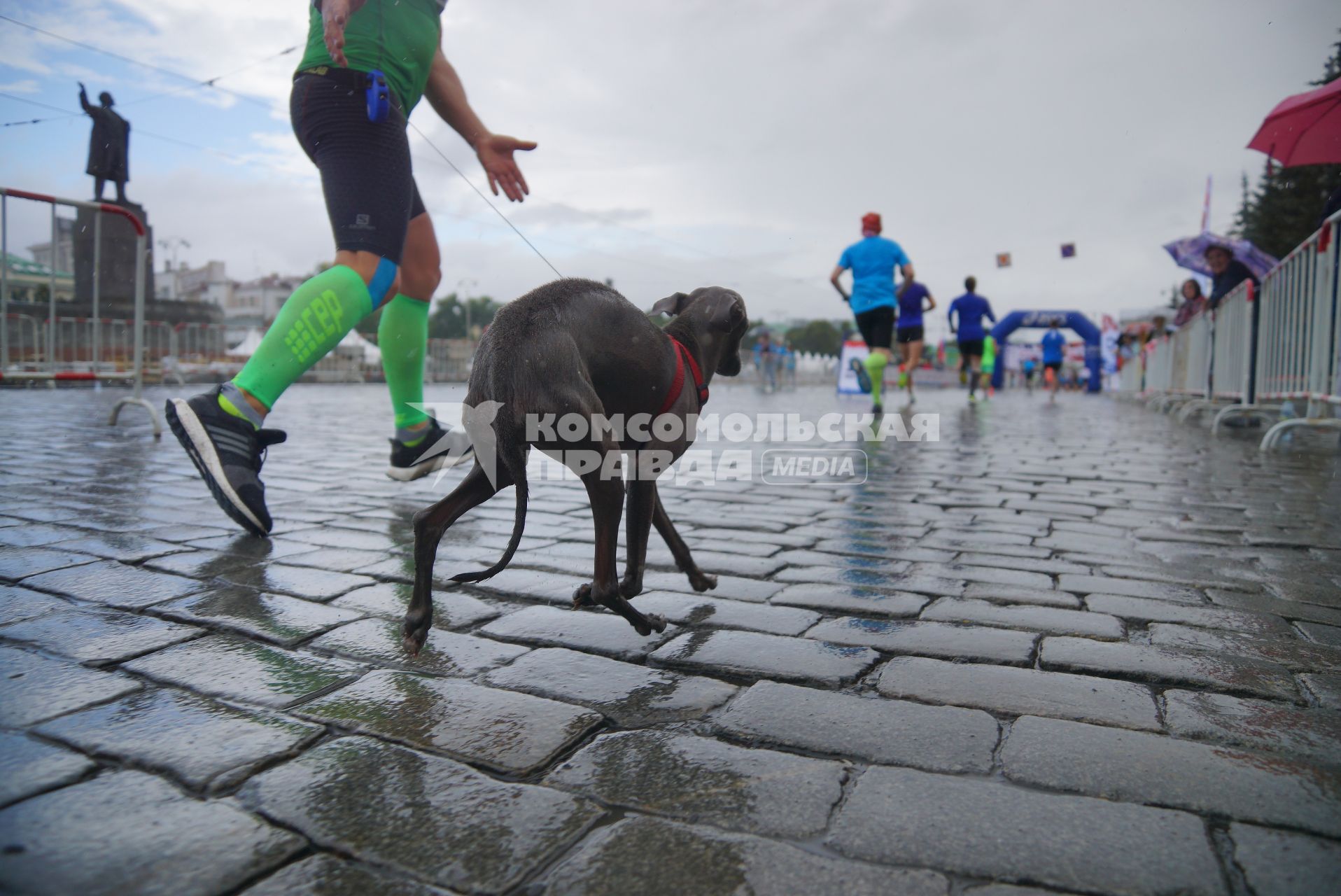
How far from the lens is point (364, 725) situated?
155 cm

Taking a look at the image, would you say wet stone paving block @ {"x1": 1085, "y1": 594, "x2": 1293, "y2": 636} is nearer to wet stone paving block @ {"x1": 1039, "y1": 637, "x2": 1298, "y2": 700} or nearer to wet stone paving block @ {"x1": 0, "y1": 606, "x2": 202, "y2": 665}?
wet stone paving block @ {"x1": 1039, "y1": 637, "x2": 1298, "y2": 700}

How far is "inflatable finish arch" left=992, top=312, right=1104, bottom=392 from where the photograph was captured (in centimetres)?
3847

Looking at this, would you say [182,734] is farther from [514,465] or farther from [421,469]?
[421,469]

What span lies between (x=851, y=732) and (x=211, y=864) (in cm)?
104

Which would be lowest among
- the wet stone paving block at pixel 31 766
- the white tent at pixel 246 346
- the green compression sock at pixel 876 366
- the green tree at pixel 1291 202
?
the wet stone paving block at pixel 31 766

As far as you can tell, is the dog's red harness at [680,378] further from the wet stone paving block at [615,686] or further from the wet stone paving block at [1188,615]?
the wet stone paving block at [1188,615]

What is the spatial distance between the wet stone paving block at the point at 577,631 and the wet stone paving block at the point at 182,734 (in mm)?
652

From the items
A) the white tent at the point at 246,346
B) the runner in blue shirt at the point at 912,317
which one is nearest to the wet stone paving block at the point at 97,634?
the runner in blue shirt at the point at 912,317

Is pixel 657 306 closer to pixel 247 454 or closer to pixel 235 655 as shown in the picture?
pixel 235 655

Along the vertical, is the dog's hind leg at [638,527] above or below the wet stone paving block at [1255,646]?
above

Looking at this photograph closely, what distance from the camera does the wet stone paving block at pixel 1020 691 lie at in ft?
5.48

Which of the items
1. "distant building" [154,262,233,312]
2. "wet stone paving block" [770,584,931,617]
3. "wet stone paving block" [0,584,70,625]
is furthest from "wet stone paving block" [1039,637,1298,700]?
→ "distant building" [154,262,233,312]

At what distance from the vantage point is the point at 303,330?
312cm

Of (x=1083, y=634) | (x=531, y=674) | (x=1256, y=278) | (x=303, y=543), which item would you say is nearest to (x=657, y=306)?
(x=531, y=674)
